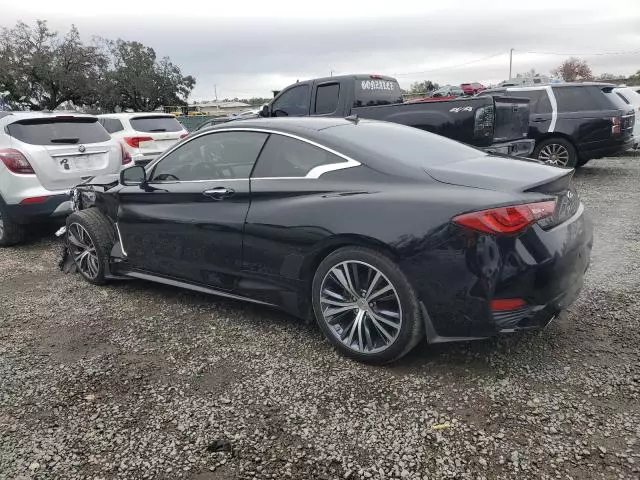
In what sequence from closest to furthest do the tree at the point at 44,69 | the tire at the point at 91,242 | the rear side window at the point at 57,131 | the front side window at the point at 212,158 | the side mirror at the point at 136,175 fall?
the front side window at the point at 212,158, the side mirror at the point at 136,175, the tire at the point at 91,242, the rear side window at the point at 57,131, the tree at the point at 44,69

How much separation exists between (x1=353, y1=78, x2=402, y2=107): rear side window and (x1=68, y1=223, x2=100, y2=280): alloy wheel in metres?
5.16

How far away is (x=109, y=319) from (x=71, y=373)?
839mm

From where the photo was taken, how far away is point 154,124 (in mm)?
10500

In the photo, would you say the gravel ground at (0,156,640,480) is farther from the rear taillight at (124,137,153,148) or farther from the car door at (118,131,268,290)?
the rear taillight at (124,137,153,148)

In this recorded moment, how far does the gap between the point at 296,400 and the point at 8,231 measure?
4.85m

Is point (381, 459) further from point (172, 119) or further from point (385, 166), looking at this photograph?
point (172, 119)

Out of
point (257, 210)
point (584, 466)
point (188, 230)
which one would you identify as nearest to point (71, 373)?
point (188, 230)

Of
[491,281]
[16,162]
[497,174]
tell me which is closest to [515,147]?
[497,174]

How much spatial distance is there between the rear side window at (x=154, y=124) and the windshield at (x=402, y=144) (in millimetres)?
7584

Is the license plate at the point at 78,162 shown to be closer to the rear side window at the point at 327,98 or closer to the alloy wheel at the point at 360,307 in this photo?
the rear side window at the point at 327,98

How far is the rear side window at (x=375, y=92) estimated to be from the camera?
28.2 ft

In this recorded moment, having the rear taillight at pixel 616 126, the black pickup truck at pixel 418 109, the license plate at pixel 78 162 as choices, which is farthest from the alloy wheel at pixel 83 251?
the rear taillight at pixel 616 126

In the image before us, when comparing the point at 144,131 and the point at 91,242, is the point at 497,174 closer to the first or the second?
the point at 91,242

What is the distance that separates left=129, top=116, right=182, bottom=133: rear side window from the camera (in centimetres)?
1030
